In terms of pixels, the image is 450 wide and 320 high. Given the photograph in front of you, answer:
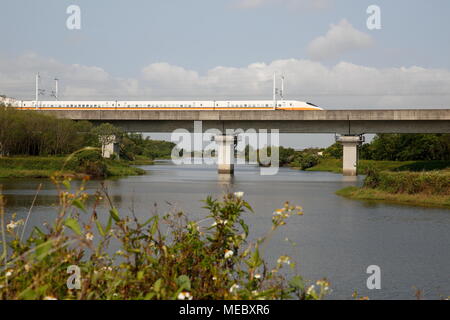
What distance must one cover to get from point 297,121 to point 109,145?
851 inches

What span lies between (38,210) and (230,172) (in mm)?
40996

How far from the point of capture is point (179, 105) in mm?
70875

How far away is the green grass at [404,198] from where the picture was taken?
27656mm

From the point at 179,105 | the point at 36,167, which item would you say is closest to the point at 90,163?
the point at 36,167

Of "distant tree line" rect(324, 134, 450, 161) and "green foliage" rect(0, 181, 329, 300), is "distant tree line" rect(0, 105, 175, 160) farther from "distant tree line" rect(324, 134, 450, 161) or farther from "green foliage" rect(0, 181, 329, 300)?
"green foliage" rect(0, 181, 329, 300)

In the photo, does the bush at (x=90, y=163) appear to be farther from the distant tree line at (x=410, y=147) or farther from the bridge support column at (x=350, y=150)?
the distant tree line at (x=410, y=147)

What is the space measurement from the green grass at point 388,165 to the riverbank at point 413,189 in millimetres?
15005

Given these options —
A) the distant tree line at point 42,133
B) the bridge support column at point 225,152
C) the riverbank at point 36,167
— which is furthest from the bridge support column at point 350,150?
the riverbank at point 36,167

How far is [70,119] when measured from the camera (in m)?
62.9

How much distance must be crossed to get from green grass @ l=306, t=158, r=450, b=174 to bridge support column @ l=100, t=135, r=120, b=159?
27.1 meters

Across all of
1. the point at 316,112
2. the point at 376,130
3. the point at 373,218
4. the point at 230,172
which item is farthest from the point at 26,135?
the point at 373,218

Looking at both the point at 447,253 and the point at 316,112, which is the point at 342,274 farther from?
the point at 316,112

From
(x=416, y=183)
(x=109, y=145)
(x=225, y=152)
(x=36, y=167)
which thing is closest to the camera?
(x=416, y=183)

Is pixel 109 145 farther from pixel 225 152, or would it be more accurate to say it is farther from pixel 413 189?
pixel 413 189
